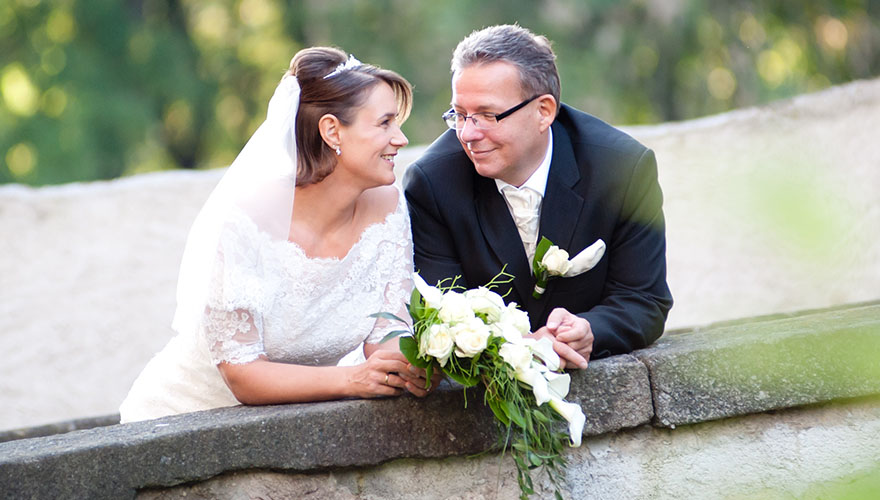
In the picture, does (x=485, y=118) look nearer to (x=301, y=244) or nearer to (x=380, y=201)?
(x=380, y=201)

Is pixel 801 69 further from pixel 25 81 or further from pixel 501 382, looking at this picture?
pixel 501 382

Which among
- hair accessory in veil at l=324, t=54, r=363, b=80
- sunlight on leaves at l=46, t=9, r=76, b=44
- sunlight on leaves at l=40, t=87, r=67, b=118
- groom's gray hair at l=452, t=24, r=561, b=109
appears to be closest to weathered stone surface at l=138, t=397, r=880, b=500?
groom's gray hair at l=452, t=24, r=561, b=109

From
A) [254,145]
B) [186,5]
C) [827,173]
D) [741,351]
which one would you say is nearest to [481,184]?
[254,145]

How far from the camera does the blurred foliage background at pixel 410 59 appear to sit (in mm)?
9398

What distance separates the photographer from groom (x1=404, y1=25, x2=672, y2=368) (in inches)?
112

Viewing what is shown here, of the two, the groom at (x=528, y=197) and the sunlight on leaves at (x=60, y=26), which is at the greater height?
the sunlight on leaves at (x=60, y=26)

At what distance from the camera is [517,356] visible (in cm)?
209

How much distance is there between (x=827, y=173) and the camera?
596 millimetres

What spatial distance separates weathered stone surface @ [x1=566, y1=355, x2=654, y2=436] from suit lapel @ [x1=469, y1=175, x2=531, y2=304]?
55cm

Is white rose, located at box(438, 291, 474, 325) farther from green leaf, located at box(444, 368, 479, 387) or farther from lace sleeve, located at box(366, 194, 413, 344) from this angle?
lace sleeve, located at box(366, 194, 413, 344)

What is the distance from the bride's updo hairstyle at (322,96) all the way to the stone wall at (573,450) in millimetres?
855

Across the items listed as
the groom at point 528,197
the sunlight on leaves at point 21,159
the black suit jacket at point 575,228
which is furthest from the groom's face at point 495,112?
the sunlight on leaves at point 21,159

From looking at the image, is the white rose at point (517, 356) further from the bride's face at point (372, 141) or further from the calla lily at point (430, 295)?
the bride's face at point (372, 141)

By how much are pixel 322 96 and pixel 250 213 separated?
16.5 inches
